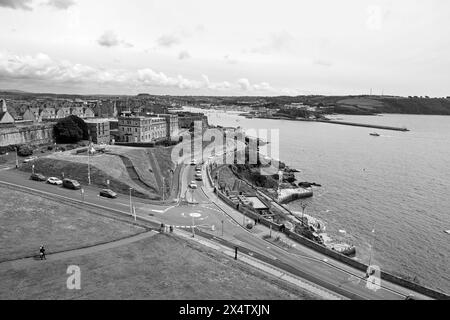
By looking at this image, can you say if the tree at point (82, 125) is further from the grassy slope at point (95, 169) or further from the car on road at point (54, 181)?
the car on road at point (54, 181)

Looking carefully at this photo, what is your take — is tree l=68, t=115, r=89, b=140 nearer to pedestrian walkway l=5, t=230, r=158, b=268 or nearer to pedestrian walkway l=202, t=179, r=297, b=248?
pedestrian walkway l=202, t=179, r=297, b=248

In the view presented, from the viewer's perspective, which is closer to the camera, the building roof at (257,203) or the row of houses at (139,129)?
the building roof at (257,203)

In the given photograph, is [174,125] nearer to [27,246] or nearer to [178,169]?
[178,169]

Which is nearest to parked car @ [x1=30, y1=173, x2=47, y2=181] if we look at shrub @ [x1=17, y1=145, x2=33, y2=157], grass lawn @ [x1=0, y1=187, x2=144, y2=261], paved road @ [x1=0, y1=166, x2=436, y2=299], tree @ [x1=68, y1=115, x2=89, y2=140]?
paved road @ [x1=0, y1=166, x2=436, y2=299]

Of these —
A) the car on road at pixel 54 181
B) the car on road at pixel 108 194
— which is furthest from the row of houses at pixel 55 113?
the car on road at pixel 108 194

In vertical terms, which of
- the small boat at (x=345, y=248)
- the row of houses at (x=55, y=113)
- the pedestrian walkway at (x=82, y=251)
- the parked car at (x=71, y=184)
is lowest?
the small boat at (x=345, y=248)

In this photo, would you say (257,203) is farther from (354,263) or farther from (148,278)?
(148,278)
